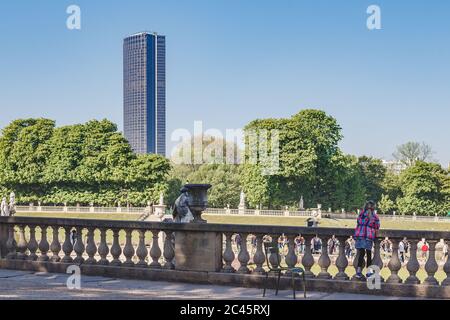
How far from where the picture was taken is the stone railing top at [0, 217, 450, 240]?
10.6m

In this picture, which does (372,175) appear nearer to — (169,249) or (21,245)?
(21,245)

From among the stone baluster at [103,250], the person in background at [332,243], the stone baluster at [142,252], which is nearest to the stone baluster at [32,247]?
the stone baluster at [103,250]

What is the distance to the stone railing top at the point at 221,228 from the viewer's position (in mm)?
10609

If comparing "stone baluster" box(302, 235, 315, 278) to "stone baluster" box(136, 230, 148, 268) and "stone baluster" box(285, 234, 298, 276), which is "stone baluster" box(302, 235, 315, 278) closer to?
"stone baluster" box(285, 234, 298, 276)

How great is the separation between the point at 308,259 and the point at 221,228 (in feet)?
5.49

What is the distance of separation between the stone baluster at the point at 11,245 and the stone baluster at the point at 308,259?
20.3 ft

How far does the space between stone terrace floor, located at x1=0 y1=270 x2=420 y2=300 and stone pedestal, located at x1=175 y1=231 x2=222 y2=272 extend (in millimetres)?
403

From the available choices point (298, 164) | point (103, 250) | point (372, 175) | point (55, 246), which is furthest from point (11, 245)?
point (372, 175)

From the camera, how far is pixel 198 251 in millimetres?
12094

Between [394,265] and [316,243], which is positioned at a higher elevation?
[316,243]

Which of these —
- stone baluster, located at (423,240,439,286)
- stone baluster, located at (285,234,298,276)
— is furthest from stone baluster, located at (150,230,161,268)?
stone baluster, located at (423,240,439,286)

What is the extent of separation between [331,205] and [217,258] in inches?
3234

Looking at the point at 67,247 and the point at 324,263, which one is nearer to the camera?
the point at 324,263
